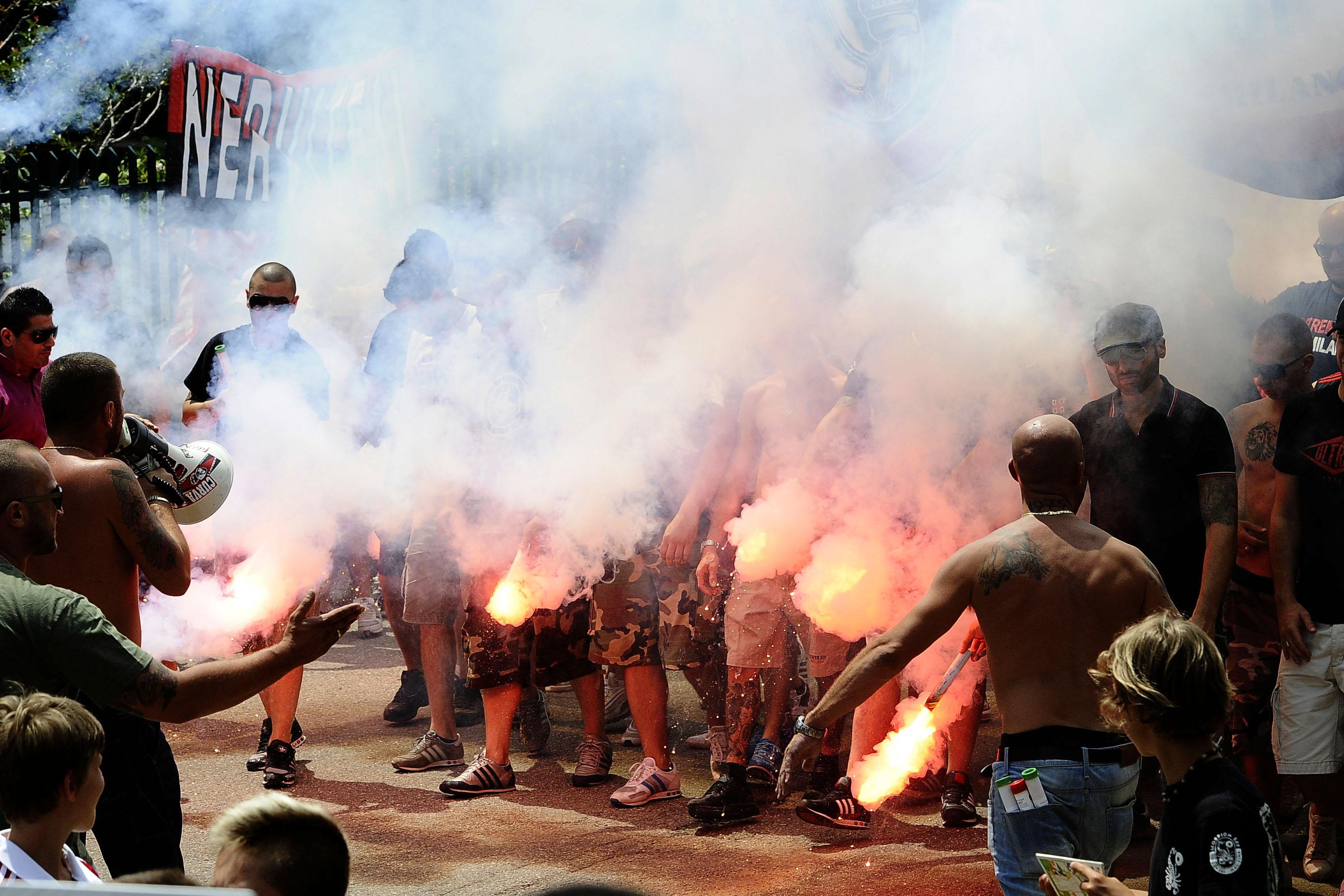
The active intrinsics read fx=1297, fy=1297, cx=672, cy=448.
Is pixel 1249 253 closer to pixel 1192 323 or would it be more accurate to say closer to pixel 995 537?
pixel 1192 323

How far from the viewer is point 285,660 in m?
2.90

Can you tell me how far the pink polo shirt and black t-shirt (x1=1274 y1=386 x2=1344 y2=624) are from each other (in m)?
4.41

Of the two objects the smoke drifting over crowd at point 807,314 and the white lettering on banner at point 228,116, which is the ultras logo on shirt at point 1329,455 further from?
the white lettering on banner at point 228,116

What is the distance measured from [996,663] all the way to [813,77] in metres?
3.80

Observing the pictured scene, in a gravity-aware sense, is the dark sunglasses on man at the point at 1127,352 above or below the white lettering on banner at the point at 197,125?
below

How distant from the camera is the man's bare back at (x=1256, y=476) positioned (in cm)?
470

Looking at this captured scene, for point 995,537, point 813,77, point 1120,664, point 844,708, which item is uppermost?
point 813,77

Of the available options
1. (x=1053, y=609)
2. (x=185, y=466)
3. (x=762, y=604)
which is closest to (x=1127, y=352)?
(x=1053, y=609)

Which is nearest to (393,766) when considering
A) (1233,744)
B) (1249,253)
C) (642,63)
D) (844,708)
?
(844,708)

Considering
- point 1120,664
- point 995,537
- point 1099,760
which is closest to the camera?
point 1120,664

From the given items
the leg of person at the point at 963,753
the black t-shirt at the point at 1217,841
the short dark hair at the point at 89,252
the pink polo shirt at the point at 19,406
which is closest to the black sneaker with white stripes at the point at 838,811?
the leg of person at the point at 963,753

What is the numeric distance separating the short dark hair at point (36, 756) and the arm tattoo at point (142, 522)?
4.16 ft

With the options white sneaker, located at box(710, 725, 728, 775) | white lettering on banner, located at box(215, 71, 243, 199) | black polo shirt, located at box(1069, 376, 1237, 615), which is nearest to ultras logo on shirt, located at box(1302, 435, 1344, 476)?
black polo shirt, located at box(1069, 376, 1237, 615)

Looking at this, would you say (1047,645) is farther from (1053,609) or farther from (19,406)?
(19,406)
